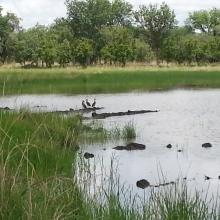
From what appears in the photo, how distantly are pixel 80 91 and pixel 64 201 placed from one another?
4235cm

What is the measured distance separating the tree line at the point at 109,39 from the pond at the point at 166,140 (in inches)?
1374

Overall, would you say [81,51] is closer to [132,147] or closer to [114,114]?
[114,114]

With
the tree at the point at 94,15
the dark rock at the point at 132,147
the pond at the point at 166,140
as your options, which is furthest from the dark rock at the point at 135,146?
the tree at the point at 94,15

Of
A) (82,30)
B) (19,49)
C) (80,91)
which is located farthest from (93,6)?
(80,91)

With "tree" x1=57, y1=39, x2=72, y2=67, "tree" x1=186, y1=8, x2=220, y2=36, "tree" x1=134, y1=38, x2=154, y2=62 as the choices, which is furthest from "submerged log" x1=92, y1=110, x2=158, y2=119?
"tree" x1=186, y1=8, x2=220, y2=36

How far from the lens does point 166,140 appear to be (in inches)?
847

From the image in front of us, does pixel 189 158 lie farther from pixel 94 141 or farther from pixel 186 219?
pixel 186 219

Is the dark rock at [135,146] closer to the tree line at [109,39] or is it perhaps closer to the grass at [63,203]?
the grass at [63,203]

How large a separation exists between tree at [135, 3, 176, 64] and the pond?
58.3 metres

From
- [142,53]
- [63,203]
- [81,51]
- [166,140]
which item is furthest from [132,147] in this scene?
[142,53]

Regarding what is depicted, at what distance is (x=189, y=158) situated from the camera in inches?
674

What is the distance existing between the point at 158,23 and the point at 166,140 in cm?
8147

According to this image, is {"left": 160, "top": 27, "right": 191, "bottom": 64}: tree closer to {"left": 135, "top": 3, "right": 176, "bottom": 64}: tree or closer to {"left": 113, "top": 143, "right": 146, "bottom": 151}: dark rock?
{"left": 135, "top": 3, "right": 176, "bottom": 64}: tree

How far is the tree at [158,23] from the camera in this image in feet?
330
